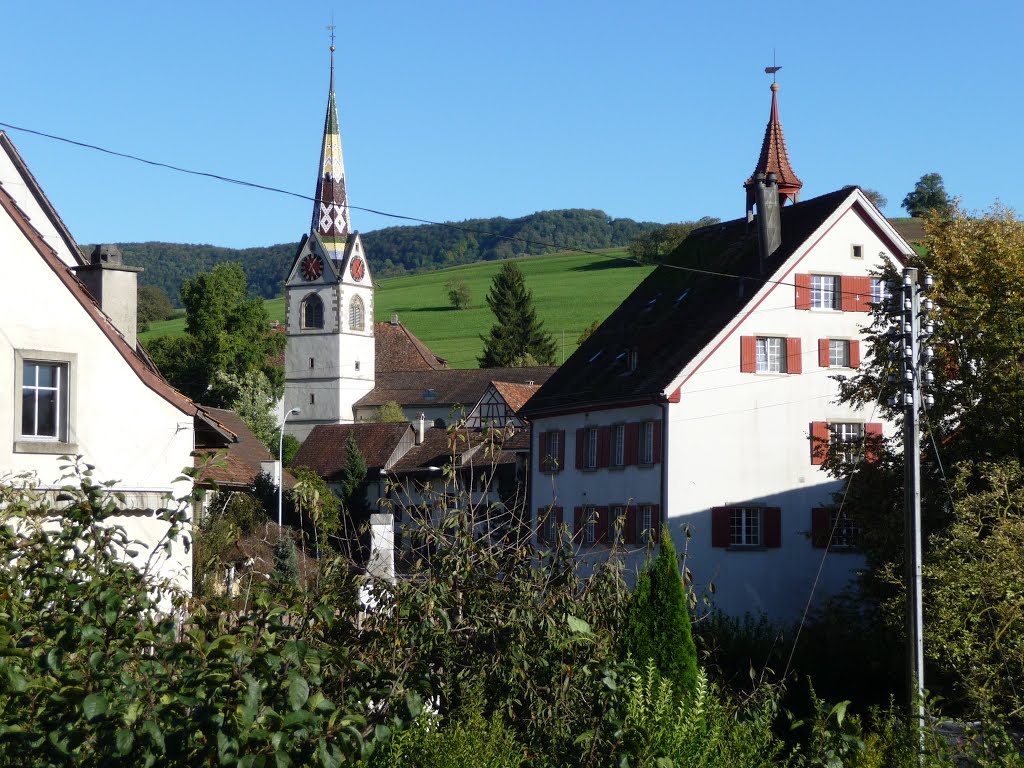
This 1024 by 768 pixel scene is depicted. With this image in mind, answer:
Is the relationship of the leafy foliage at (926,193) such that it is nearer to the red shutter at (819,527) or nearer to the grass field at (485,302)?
the grass field at (485,302)

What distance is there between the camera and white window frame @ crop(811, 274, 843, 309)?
33500 mm

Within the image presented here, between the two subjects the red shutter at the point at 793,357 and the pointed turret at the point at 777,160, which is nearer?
the red shutter at the point at 793,357

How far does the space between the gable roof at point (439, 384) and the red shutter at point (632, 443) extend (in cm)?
5026

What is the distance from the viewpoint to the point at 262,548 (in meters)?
33.2

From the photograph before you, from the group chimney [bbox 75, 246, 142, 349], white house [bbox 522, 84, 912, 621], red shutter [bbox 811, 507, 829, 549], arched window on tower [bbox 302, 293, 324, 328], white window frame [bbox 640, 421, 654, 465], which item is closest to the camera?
chimney [bbox 75, 246, 142, 349]

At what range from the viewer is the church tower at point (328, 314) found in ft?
321

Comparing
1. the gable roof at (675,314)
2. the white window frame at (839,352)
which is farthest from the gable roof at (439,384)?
the white window frame at (839,352)

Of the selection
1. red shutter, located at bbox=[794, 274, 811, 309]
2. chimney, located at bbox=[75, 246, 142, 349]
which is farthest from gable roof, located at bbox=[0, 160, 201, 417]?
red shutter, located at bbox=[794, 274, 811, 309]

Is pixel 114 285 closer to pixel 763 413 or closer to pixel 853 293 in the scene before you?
pixel 763 413

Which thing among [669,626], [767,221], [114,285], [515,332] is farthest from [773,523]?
[515,332]

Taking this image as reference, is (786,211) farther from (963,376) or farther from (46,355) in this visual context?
(46,355)

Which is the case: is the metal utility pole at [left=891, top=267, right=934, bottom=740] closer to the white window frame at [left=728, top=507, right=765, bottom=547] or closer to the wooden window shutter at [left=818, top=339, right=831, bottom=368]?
the white window frame at [left=728, top=507, right=765, bottom=547]

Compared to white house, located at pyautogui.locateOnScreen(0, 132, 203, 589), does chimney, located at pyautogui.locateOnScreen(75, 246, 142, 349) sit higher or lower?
higher

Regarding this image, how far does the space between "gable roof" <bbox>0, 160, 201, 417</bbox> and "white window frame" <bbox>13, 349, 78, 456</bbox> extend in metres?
0.60
